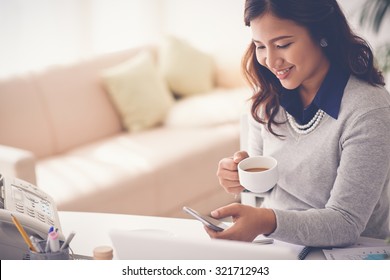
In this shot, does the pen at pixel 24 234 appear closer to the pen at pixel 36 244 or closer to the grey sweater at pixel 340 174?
the pen at pixel 36 244

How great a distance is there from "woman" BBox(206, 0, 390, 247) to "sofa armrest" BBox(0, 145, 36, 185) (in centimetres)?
120

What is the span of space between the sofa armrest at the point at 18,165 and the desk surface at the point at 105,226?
0.93 metres

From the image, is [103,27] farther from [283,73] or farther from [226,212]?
[226,212]

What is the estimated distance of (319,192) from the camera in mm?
1423

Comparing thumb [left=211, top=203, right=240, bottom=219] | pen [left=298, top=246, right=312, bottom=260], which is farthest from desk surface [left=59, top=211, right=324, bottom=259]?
thumb [left=211, top=203, right=240, bottom=219]

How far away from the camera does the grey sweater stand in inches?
49.3

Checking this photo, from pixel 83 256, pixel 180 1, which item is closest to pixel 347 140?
pixel 83 256

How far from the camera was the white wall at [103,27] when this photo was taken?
375cm

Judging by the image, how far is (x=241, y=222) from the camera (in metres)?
1.18

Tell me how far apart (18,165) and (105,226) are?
3.49 feet

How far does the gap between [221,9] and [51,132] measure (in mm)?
1763

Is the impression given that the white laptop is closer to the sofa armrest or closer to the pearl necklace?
the pearl necklace
